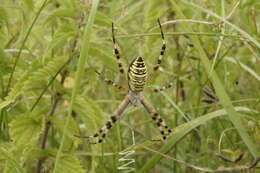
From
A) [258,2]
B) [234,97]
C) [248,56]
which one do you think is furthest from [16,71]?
[248,56]

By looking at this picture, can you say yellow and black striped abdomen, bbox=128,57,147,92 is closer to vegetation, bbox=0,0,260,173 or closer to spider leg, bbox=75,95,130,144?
vegetation, bbox=0,0,260,173

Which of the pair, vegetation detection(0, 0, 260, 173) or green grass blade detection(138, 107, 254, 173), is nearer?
vegetation detection(0, 0, 260, 173)

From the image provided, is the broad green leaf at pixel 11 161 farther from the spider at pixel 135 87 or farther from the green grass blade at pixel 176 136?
the green grass blade at pixel 176 136

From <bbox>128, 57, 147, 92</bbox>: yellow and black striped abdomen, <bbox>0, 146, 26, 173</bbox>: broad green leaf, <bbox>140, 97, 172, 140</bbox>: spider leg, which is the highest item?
<bbox>128, 57, 147, 92</bbox>: yellow and black striped abdomen

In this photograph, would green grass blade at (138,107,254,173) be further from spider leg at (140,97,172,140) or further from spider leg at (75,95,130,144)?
spider leg at (75,95,130,144)

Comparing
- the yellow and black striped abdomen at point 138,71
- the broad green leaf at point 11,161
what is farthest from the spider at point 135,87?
the broad green leaf at point 11,161

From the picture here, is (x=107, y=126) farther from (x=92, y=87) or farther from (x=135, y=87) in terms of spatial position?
(x=135, y=87)

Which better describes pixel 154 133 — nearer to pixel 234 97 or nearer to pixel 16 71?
pixel 234 97

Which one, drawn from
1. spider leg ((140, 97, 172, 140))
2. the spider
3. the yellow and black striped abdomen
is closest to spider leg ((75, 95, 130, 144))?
the spider

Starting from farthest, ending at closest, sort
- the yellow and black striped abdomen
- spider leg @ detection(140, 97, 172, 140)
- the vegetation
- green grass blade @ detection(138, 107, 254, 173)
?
spider leg @ detection(140, 97, 172, 140), green grass blade @ detection(138, 107, 254, 173), the vegetation, the yellow and black striped abdomen

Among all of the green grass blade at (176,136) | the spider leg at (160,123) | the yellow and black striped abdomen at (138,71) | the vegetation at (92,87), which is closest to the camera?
the yellow and black striped abdomen at (138,71)

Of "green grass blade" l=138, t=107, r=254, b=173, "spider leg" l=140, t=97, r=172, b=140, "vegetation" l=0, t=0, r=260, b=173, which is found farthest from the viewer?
"spider leg" l=140, t=97, r=172, b=140

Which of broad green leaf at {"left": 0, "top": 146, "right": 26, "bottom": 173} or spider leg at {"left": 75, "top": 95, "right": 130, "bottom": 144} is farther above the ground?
spider leg at {"left": 75, "top": 95, "right": 130, "bottom": 144}
